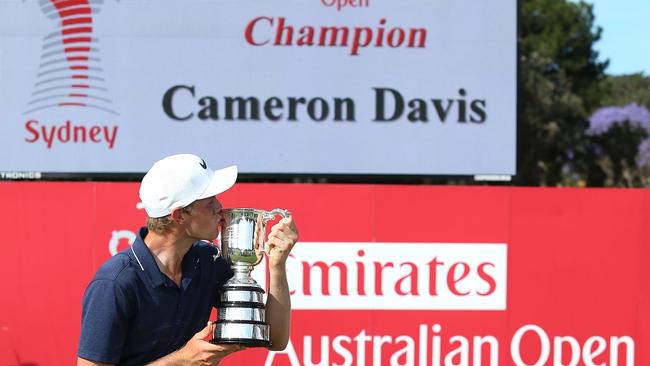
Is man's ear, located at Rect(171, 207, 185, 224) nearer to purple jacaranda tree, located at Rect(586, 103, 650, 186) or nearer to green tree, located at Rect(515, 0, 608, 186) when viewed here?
green tree, located at Rect(515, 0, 608, 186)

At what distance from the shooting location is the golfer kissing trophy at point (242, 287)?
3.15m

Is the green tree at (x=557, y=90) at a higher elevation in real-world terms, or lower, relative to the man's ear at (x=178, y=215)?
higher

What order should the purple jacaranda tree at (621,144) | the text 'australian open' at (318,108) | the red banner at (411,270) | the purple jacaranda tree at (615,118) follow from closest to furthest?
the red banner at (411,270) → the text 'australian open' at (318,108) → the purple jacaranda tree at (621,144) → the purple jacaranda tree at (615,118)

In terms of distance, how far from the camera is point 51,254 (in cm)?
604

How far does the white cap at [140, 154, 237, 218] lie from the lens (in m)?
3.08

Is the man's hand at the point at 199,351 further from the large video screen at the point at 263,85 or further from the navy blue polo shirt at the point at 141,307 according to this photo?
the large video screen at the point at 263,85

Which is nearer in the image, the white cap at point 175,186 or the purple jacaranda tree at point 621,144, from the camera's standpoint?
the white cap at point 175,186

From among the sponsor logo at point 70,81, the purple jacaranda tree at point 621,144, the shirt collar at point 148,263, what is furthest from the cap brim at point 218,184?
the purple jacaranda tree at point 621,144

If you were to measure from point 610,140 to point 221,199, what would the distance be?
34.1 meters

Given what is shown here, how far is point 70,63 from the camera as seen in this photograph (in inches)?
273

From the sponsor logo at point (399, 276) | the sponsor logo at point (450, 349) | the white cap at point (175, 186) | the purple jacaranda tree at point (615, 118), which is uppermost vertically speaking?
the purple jacaranda tree at point (615, 118)

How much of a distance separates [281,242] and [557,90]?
34363 millimetres

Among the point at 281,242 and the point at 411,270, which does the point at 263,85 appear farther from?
the point at 281,242

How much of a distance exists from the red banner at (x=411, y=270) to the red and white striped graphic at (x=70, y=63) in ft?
3.33
